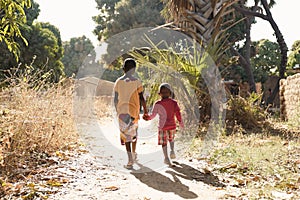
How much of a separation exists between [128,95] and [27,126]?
1.38 metres

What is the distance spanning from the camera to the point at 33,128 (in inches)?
177

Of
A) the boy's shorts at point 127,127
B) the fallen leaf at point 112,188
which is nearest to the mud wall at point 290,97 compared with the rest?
the boy's shorts at point 127,127

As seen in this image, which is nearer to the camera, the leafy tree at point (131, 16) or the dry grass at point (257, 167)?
the dry grass at point (257, 167)

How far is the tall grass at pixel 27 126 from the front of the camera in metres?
3.82

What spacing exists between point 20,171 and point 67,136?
2.01 metres

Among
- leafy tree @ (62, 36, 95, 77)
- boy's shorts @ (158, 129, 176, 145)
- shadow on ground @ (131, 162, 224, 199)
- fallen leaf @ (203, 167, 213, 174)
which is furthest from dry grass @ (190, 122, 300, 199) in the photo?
leafy tree @ (62, 36, 95, 77)

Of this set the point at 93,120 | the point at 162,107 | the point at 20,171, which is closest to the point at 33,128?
the point at 20,171

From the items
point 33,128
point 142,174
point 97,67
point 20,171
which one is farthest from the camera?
point 97,67

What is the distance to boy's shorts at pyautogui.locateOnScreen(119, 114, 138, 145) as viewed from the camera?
15.1ft

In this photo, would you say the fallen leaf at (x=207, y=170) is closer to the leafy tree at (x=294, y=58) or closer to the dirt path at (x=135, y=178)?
the dirt path at (x=135, y=178)

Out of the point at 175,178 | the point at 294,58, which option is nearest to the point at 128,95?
the point at 175,178

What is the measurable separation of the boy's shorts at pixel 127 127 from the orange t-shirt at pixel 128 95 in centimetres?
6

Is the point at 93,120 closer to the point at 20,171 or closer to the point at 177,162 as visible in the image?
the point at 177,162

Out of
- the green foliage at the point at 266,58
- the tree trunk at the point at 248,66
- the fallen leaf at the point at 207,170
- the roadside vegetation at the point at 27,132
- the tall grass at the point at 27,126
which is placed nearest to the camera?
the roadside vegetation at the point at 27,132
